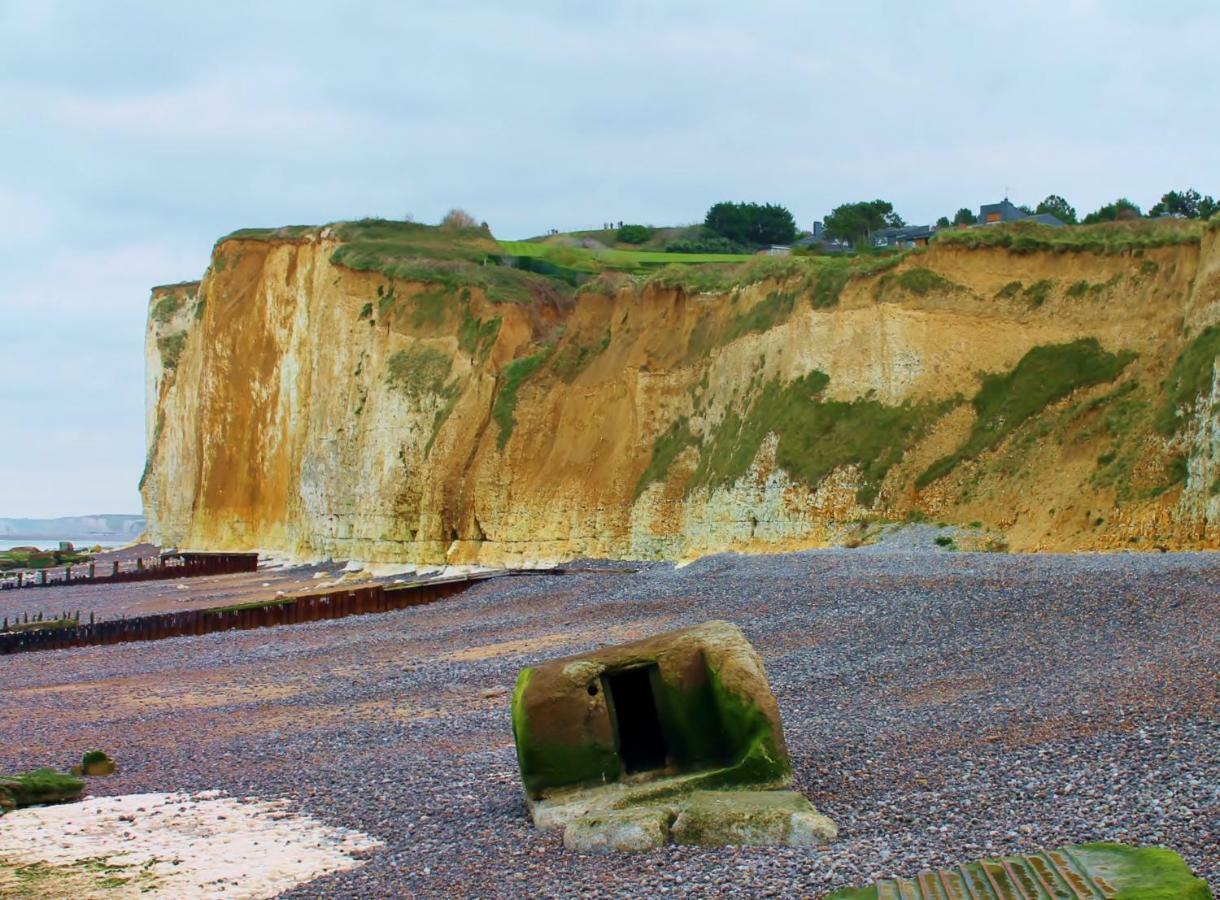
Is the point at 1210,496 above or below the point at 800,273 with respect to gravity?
below

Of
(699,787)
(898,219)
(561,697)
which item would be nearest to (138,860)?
(561,697)

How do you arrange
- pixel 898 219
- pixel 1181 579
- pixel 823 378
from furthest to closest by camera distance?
pixel 898 219
pixel 823 378
pixel 1181 579

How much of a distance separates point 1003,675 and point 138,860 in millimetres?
8537

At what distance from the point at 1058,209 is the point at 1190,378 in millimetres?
48155

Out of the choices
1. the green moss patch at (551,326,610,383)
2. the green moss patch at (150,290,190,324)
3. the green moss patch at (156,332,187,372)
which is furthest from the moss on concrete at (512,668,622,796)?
the green moss patch at (150,290,190,324)

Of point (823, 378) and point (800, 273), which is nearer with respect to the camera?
point (823, 378)

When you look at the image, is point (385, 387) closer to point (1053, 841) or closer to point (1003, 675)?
point (1003, 675)

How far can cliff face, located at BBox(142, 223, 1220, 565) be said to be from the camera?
2952cm

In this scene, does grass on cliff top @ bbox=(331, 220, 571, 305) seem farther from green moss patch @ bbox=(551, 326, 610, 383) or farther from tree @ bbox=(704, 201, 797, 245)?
tree @ bbox=(704, 201, 797, 245)

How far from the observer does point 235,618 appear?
3322 cm

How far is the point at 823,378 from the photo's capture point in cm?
3666

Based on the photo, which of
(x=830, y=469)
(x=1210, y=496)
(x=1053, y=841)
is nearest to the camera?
(x=1053, y=841)

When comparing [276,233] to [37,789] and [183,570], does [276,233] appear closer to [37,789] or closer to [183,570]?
[183,570]

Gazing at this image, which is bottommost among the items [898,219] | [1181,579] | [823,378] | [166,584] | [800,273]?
[166,584]
